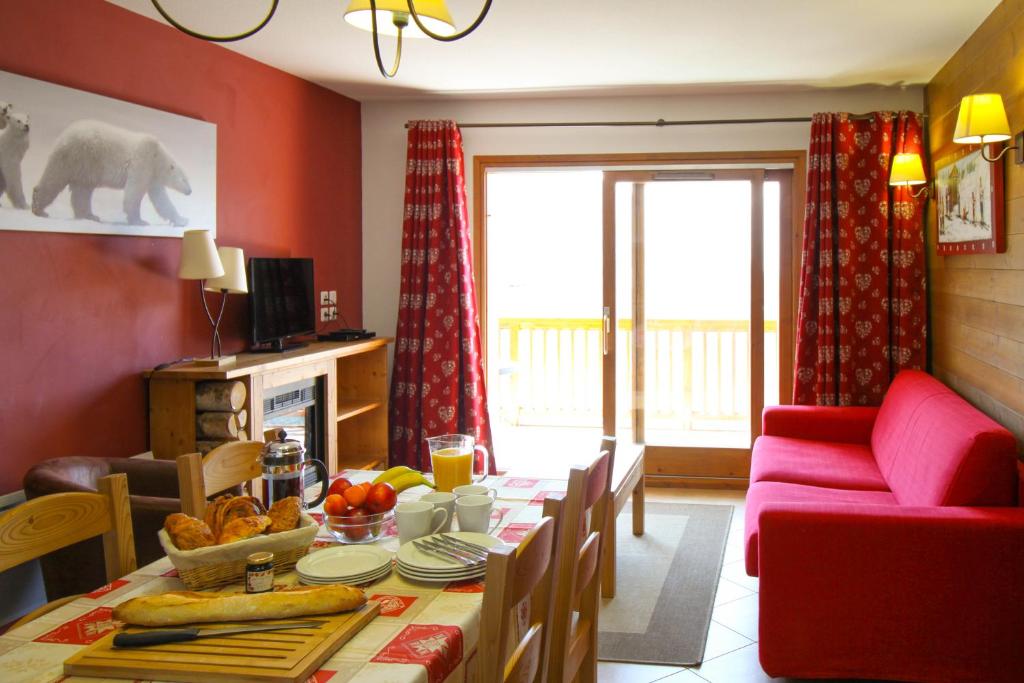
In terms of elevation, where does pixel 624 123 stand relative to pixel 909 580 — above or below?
above

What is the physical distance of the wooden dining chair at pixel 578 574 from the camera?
5.74 ft

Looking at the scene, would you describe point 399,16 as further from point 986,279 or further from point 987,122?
point 986,279

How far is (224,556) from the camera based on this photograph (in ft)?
5.52

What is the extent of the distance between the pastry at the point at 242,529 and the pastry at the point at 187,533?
0.03 meters

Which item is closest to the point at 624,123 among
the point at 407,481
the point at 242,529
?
the point at 407,481

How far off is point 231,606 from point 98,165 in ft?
8.26

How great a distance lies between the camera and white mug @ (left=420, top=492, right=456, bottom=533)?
80.6 inches

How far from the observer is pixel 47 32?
324cm

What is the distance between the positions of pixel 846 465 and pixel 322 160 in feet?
10.9

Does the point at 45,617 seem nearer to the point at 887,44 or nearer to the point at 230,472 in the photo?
the point at 230,472

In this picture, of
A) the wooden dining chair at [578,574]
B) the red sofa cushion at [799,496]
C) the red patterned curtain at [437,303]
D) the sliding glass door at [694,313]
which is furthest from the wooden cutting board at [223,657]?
the sliding glass door at [694,313]

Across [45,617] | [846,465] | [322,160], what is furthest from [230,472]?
[322,160]

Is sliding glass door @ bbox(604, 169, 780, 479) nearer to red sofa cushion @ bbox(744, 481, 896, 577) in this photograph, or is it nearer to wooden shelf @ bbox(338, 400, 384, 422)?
wooden shelf @ bbox(338, 400, 384, 422)

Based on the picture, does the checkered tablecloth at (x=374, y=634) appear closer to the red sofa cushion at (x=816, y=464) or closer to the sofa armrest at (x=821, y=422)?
the red sofa cushion at (x=816, y=464)
